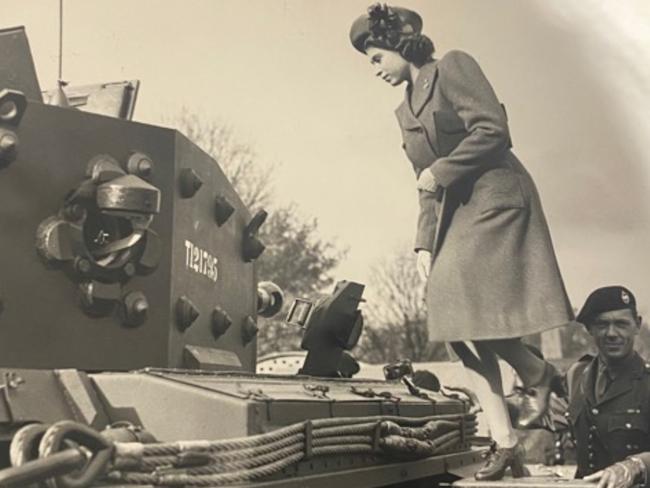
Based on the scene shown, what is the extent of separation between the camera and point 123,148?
4.24m

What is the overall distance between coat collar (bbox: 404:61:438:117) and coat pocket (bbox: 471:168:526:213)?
0.61 meters

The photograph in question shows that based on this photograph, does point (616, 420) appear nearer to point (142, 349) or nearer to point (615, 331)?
point (615, 331)

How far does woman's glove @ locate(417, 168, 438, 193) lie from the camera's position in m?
6.42

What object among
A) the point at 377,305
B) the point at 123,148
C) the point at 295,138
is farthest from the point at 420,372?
the point at 123,148

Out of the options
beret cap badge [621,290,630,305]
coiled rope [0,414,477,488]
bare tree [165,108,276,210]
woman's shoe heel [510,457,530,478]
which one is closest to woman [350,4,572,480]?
beret cap badge [621,290,630,305]

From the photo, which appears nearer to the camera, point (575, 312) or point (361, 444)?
point (361, 444)

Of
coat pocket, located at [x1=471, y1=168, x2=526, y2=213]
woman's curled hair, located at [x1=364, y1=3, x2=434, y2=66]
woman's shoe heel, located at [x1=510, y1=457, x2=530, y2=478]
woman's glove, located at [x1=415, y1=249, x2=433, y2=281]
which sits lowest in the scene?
woman's shoe heel, located at [x1=510, y1=457, x2=530, y2=478]

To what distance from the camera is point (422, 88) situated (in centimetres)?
649

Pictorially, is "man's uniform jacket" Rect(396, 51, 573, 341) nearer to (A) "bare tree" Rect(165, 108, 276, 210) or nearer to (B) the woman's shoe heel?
(B) the woman's shoe heel

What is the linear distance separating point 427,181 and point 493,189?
417mm

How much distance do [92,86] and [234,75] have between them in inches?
88.4

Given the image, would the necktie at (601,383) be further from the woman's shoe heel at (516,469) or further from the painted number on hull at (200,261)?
the painted number on hull at (200,261)

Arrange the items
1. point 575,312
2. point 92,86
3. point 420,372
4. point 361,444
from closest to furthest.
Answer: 1. point 361,444
2. point 92,86
3. point 575,312
4. point 420,372

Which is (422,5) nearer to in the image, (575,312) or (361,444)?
(575,312)
